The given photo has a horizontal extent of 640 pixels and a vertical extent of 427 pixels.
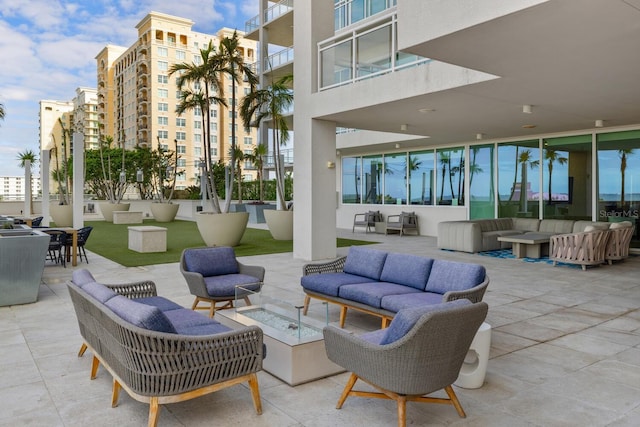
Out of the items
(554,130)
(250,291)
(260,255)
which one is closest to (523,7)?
(250,291)

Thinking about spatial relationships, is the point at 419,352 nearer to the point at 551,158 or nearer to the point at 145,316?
the point at 145,316

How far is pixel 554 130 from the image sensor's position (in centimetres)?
1227

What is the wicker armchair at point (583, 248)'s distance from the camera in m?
9.22

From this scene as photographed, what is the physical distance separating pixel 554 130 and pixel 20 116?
53.9 meters

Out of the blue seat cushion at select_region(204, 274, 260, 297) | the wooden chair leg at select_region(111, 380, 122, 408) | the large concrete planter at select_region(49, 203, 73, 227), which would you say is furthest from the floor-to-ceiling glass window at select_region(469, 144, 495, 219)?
the large concrete planter at select_region(49, 203, 73, 227)

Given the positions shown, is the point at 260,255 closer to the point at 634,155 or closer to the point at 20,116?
the point at 634,155

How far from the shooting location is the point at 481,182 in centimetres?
1484

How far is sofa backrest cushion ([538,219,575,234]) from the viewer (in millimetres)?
11828

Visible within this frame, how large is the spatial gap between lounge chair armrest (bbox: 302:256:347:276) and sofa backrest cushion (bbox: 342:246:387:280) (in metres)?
0.09


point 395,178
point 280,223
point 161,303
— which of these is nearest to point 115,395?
point 161,303

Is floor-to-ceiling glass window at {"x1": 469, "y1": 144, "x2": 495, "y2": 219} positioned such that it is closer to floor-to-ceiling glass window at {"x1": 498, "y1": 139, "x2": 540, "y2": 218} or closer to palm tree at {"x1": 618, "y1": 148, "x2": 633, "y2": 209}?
floor-to-ceiling glass window at {"x1": 498, "y1": 139, "x2": 540, "y2": 218}

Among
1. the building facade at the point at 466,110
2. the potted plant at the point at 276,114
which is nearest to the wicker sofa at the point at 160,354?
the building facade at the point at 466,110

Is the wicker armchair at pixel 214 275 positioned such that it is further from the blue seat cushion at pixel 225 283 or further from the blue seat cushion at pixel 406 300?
the blue seat cushion at pixel 406 300

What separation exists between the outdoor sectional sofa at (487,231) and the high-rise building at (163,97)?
51.6m
